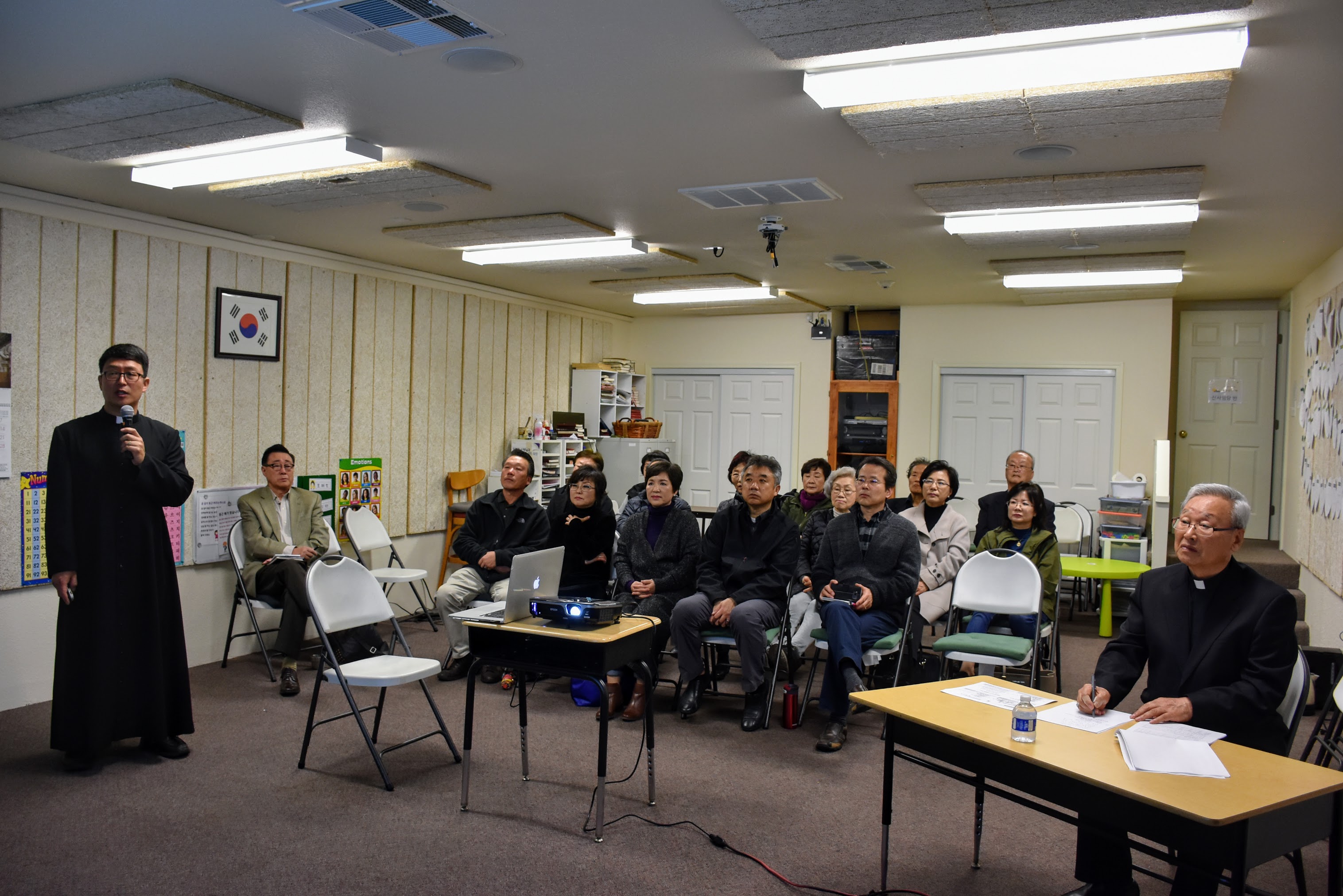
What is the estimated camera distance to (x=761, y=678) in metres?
5.01

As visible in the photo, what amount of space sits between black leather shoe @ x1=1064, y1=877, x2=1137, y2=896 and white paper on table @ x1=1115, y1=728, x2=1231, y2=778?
689 mm

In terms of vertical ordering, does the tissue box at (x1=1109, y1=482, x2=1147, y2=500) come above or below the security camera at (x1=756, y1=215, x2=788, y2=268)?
below

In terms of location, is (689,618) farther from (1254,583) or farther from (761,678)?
(1254,583)

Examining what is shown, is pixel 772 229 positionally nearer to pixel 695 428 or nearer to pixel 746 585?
pixel 746 585

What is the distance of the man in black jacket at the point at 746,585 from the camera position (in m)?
4.98

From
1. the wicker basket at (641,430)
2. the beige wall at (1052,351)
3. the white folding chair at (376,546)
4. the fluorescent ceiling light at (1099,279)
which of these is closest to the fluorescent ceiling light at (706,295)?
the wicker basket at (641,430)

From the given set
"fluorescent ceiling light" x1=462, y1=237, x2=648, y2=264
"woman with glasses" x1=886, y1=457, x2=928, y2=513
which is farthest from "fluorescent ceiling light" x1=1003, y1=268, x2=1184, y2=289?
"fluorescent ceiling light" x1=462, y1=237, x2=648, y2=264

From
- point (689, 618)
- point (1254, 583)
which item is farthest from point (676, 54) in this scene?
point (689, 618)

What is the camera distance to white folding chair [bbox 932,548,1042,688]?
4.84 metres

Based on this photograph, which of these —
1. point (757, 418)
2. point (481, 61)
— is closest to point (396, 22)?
point (481, 61)

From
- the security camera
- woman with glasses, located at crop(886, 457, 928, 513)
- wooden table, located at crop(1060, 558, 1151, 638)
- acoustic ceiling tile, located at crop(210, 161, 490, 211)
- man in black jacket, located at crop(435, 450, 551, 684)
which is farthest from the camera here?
wooden table, located at crop(1060, 558, 1151, 638)

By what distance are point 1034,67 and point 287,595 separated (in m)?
5.13

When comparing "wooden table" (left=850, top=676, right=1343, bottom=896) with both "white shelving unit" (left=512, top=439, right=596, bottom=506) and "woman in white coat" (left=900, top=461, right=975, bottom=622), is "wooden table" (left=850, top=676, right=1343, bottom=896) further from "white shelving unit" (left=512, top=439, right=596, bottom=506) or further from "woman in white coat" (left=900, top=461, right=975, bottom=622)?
"white shelving unit" (left=512, top=439, right=596, bottom=506)

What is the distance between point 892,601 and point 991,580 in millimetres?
575
